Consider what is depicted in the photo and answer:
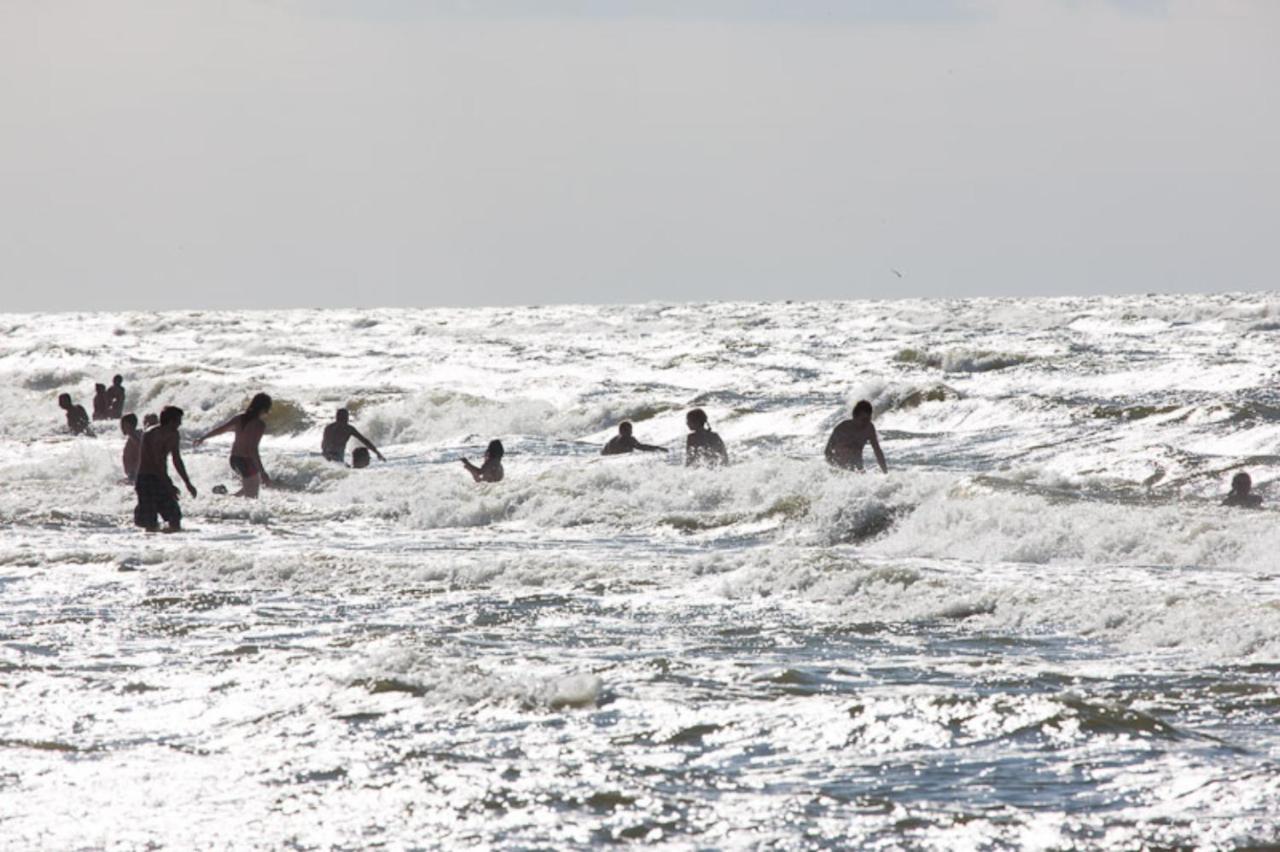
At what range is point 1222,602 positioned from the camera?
10.7 meters

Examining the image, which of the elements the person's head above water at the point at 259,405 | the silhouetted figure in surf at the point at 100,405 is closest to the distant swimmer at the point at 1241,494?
the person's head above water at the point at 259,405

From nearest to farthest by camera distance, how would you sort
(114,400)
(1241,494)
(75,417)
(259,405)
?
(1241,494), (259,405), (75,417), (114,400)

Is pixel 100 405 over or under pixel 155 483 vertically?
over

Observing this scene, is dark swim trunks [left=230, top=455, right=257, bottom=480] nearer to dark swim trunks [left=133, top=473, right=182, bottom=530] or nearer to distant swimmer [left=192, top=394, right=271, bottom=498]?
distant swimmer [left=192, top=394, right=271, bottom=498]

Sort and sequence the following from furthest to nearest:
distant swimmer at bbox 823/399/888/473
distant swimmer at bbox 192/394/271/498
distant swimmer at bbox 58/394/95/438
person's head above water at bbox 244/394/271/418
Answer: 1. distant swimmer at bbox 58/394/95/438
2. distant swimmer at bbox 823/399/888/473
3. distant swimmer at bbox 192/394/271/498
4. person's head above water at bbox 244/394/271/418

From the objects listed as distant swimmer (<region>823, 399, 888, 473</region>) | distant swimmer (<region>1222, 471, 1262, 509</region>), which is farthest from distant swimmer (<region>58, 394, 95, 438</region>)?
distant swimmer (<region>1222, 471, 1262, 509</region>)

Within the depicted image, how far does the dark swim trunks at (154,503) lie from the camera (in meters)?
16.0

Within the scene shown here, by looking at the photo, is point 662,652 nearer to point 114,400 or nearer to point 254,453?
point 254,453

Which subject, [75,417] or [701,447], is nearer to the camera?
[701,447]

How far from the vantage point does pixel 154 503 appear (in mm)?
16078

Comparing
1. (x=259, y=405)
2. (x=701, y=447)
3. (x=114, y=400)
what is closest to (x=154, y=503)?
(x=259, y=405)

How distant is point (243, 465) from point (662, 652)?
1031 centimetres

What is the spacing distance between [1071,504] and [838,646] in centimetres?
675

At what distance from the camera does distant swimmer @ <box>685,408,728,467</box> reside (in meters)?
21.0
